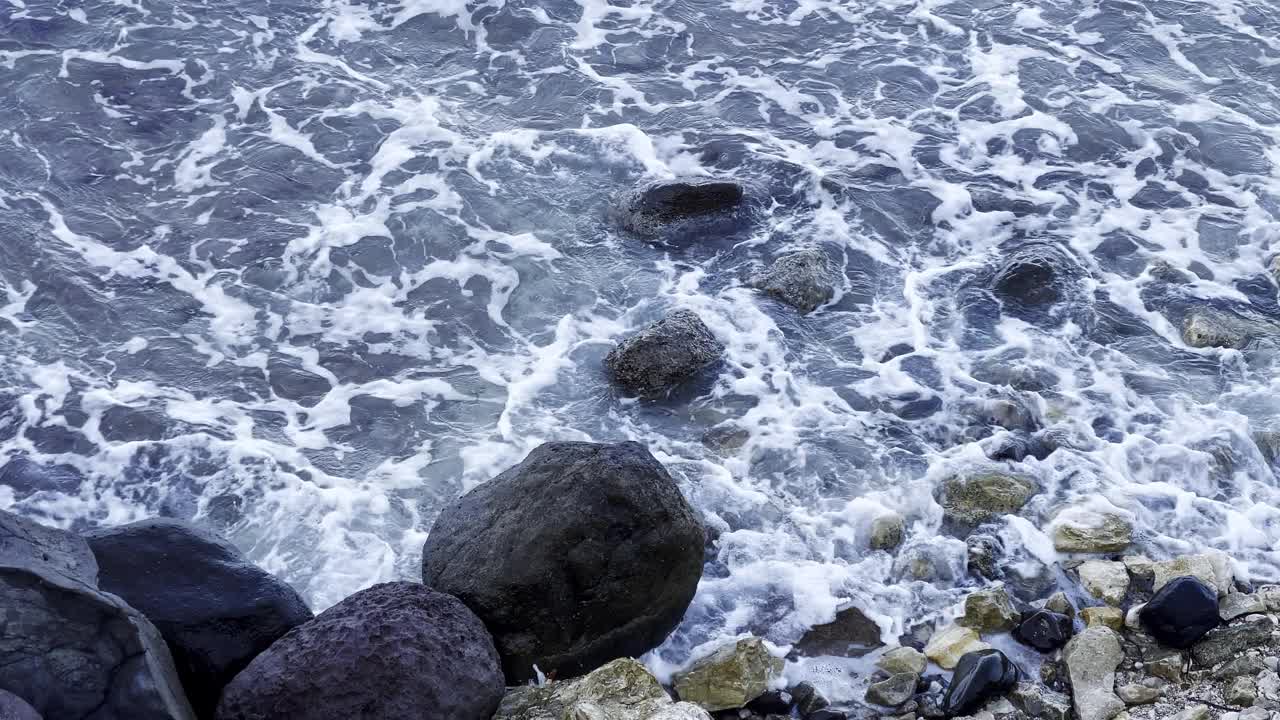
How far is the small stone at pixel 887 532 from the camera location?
8.46m

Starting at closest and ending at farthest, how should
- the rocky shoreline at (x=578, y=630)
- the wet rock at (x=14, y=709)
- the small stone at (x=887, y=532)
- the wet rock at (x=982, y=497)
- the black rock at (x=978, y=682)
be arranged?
the wet rock at (x=14, y=709)
the rocky shoreline at (x=578, y=630)
the black rock at (x=978, y=682)
the small stone at (x=887, y=532)
the wet rock at (x=982, y=497)

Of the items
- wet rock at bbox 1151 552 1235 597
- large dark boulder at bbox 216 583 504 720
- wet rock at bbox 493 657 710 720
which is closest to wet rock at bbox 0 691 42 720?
large dark boulder at bbox 216 583 504 720

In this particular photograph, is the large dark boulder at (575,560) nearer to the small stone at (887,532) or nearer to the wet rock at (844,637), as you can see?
the wet rock at (844,637)

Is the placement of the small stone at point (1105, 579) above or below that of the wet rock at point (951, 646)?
above

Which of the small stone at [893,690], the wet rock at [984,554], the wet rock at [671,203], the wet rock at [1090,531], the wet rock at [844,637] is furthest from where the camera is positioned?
the wet rock at [671,203]

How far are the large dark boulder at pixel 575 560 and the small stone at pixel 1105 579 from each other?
252cm

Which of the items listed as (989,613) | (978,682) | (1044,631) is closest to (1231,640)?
(1044,631)

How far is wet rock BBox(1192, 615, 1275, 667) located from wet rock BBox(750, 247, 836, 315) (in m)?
4.50

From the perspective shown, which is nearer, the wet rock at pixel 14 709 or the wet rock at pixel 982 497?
the wet rock at pixel 14 709

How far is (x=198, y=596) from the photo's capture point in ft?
22.9

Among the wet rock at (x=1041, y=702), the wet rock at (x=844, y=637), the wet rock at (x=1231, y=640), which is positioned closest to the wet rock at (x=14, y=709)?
the wet rock at (x=844, y=637)

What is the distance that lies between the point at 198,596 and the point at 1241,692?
18.8 feet

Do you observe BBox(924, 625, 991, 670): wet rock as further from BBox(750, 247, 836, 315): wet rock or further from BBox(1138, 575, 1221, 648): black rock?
BBox(750, 247, 836, 315): wet rock

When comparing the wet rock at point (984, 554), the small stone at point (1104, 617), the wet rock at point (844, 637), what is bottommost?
the wet rock at point (844, 637)
